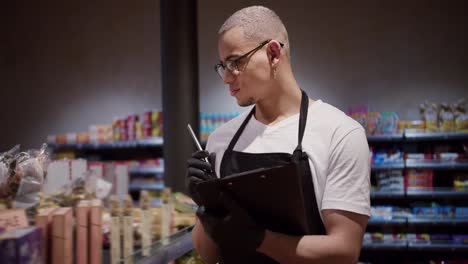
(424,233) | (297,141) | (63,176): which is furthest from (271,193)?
(424,233)

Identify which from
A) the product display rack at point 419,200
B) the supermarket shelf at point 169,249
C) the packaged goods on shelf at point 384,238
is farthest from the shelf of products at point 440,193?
the supermarket shelf at point 169,249

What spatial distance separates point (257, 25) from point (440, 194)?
16.0 ft

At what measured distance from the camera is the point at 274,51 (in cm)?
158

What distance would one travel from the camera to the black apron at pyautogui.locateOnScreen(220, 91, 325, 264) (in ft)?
4.90

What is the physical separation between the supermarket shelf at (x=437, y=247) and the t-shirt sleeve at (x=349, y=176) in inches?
191

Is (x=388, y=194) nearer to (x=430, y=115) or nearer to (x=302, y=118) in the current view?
(x=430, y=115)

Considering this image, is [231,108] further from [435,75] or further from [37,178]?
[37,178]

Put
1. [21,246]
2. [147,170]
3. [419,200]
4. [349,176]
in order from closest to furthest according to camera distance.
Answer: [21,246] < [349,176] < [419,200] < [147,170]

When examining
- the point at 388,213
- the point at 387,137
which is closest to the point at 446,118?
the point at 387,137

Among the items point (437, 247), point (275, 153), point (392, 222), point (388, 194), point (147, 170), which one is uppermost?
point (275, 153)

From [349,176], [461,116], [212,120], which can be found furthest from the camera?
[212,120]

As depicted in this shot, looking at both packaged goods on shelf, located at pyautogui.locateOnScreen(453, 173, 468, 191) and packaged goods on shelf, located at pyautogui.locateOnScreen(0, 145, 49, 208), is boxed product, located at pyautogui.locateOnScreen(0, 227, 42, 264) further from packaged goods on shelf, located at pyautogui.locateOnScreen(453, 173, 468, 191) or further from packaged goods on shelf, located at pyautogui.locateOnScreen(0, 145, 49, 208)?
packaged goods on shelf, located at pyautogui.locateOnScreen(453, 173, 468, 191)

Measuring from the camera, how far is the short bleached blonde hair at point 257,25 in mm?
1545

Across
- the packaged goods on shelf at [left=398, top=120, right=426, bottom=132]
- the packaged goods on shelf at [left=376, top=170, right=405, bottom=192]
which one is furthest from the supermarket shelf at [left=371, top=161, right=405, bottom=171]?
the packaged goods on shelf at [left=398, top=120, right=426, bottom=132]
